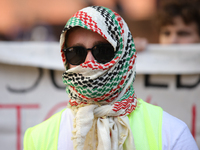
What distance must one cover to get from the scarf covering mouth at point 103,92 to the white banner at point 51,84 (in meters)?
1.32

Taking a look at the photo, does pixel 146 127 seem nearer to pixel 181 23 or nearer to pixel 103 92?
pixel 103 92

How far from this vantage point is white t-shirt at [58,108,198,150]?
1.21 metres

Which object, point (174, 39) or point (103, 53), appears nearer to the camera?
point (103, 53)

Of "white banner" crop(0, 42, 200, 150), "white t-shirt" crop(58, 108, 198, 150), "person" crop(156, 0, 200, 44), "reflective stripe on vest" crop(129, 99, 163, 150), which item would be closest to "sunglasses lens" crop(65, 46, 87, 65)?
"white t-shirt" crop(58, 108, 198, 150)

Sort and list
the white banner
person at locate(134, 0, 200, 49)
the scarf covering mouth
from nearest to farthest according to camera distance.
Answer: the scarf covering mouth
the white banner
person at locate(134, 0, 200, 49)

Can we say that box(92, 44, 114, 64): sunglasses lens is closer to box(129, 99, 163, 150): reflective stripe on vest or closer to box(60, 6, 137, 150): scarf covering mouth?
box(60, 6, 137, 150): scarf covering mouth

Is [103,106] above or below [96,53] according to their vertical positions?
below

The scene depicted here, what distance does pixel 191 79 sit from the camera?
8.73ft

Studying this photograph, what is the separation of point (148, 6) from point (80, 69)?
296 centimetres

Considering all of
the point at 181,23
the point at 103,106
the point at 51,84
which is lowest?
the point at 103,106

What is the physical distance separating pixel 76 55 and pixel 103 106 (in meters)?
0.35

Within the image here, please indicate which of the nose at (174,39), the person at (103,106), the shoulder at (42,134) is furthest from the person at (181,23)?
the shoulder at (42,134)

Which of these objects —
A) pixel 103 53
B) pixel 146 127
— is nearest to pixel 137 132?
pixel 146 127

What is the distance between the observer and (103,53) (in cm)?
130
